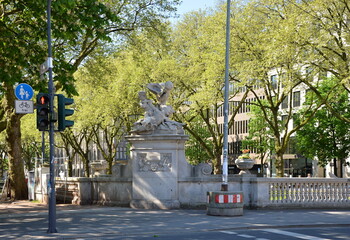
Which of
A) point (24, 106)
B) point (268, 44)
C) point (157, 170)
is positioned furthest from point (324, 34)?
point (24, 106)

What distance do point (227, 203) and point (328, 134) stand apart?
39.2m

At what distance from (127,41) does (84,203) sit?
9820 mm

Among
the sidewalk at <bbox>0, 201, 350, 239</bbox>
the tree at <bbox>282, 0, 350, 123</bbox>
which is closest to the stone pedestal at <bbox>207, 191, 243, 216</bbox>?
the sidewalk at <bbox>0, 201, 350, 239</bbox>

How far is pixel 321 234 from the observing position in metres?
15.3

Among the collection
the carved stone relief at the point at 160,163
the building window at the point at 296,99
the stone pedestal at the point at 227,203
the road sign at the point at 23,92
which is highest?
the building window at the point at 296,99

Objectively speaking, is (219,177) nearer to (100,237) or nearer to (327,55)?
(100,237)

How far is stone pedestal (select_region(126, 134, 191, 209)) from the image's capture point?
72.8ft

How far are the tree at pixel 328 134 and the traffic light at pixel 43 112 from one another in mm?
41957

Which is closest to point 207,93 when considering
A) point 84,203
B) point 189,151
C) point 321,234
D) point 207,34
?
point 207,34

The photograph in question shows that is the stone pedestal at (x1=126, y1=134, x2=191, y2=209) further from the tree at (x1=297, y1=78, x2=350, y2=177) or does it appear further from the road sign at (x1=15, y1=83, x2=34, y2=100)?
the tree at (x1=297, y1=78, x2=350, y2=177)

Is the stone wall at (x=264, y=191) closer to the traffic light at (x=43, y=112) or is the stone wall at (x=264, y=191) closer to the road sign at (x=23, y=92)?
the road sign at (x=23, y=92)

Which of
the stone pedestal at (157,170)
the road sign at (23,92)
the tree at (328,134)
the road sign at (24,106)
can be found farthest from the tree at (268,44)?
the tree at (328,134)

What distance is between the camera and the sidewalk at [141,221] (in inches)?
617

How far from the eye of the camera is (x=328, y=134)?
186 ft
